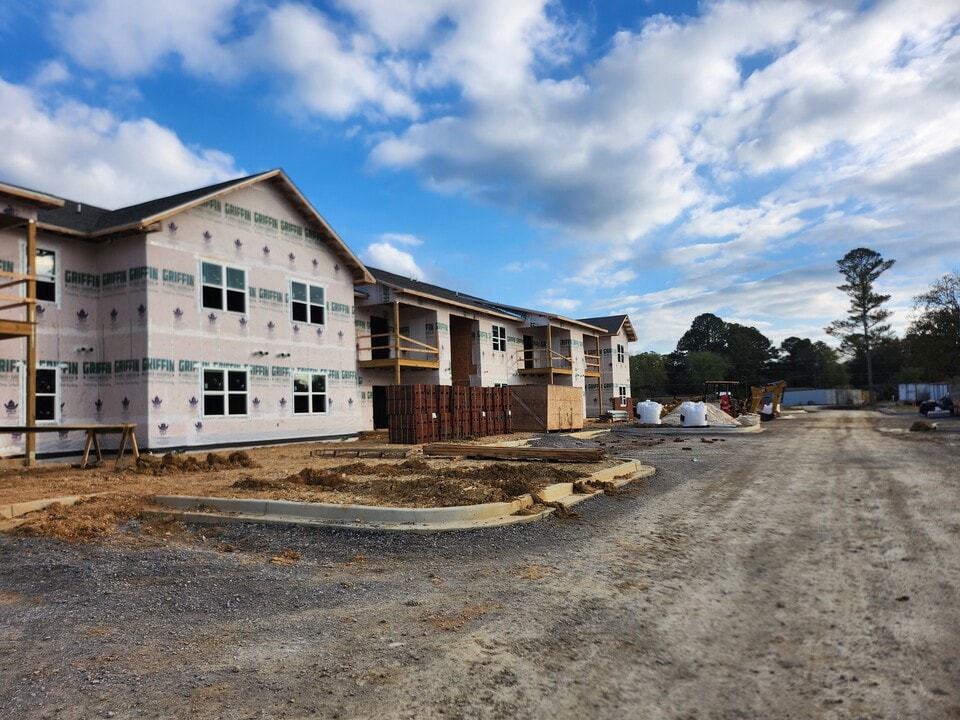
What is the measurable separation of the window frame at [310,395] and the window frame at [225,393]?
199 cm

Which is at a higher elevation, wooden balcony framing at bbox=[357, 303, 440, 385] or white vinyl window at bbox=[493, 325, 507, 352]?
white vinyl window at bbox=[493, 325, 507, 352]

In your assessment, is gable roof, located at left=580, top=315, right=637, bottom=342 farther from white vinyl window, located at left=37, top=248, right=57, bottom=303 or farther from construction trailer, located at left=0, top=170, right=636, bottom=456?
white vinyl window, located at left=37, top=248, right=57, bottom=303

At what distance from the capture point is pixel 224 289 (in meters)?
19.7

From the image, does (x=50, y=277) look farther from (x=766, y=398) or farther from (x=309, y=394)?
(x=766, y=398)

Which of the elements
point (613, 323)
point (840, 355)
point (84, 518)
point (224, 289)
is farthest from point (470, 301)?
point (840, 355)

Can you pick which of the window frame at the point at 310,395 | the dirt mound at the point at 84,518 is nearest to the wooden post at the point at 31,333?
the dirt mound at the point at 84,518

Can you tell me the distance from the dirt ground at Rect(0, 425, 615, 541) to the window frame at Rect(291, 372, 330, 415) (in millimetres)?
6327

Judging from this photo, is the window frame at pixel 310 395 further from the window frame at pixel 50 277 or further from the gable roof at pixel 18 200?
the gable roof at pixel 18 200

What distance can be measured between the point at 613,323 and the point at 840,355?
170ft

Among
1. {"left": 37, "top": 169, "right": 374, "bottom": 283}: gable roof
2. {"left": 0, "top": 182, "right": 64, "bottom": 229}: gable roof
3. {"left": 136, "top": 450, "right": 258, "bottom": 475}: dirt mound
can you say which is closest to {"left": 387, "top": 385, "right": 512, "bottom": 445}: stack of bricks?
{"left": 37, "top": 169, "right": 374, "bottom": 283}: gable roof

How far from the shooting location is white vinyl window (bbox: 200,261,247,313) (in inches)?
753

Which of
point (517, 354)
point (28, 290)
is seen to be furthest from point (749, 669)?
point (517, 354)

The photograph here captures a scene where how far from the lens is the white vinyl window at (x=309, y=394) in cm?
2199

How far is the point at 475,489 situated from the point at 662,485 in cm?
399
